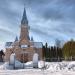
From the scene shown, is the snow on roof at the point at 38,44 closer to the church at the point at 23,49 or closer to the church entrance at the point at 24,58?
the church at the point at 23,49

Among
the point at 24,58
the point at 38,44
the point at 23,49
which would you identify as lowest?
the point at 24,58

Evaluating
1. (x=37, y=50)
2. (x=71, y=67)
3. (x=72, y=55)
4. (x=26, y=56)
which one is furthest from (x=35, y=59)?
(x=37, y=50)

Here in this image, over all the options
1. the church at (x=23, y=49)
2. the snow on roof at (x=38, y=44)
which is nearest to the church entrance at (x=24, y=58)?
the church at (x=23, y=49)

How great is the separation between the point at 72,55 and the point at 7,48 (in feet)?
92.9

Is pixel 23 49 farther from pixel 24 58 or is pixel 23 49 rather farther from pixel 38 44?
pixel 38 44

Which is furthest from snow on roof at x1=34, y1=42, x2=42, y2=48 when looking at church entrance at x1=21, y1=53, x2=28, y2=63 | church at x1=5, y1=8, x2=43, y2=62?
church entrance at x1=21, y1=53, x2=28, y2=63

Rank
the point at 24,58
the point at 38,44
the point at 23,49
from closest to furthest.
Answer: the point at 24,58
the point at 23,49
the point at 38,44

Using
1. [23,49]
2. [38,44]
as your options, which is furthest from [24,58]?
[38,44]

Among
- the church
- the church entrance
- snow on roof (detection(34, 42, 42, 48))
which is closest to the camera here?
the church entrance

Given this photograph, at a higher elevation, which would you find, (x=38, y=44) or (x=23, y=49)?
(x=38, y=44)

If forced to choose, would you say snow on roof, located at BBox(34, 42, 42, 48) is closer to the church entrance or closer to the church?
the church

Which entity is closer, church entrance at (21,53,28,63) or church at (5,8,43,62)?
church entrance at (21,53,28,63)

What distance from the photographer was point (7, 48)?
3140 inches

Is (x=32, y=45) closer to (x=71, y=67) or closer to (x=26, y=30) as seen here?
(x=26, y=30)
